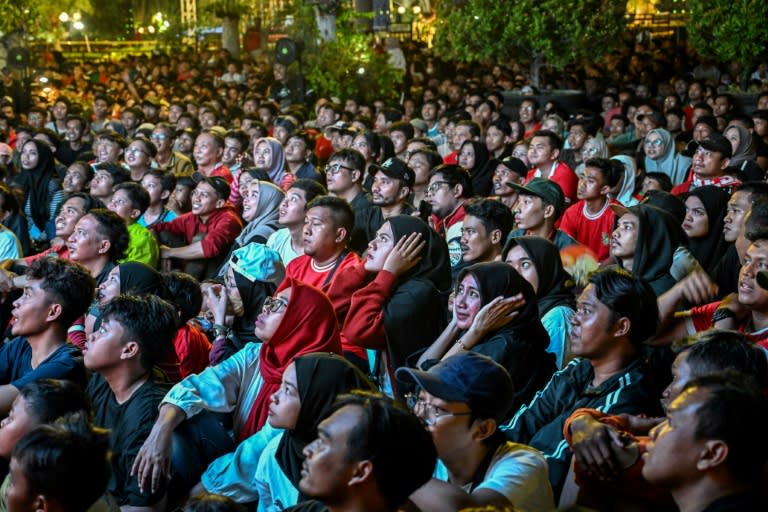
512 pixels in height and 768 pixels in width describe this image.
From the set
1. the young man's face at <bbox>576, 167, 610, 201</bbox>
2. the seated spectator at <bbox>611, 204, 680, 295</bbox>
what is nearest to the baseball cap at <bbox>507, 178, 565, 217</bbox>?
the young man's face at <bbox>576, 167, 610, 201</bbox>

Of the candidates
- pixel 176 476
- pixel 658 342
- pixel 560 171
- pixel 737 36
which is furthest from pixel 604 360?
pixel 737 36

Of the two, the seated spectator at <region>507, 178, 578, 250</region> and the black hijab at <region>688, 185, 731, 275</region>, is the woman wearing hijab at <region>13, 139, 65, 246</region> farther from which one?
the black hijab at <region>688, 185, 731, 275</region>

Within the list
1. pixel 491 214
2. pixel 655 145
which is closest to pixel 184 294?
pixel 491 214

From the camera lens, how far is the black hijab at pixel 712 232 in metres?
6.01

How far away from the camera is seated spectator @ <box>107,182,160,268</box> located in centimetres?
648

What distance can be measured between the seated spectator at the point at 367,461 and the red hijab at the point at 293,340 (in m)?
1.28

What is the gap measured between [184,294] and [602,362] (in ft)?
6.62

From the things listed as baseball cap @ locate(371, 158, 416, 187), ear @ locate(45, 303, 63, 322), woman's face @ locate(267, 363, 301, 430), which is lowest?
woman's face @ locate(267, 363, 301, 430)

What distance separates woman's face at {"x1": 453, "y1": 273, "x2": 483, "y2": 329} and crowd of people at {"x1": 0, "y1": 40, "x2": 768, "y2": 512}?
0.01 metres

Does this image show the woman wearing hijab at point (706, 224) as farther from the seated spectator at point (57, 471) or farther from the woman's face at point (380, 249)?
the seated spectator at point (57, 471)

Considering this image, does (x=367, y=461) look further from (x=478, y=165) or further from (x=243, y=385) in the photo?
(x=478, y=165)

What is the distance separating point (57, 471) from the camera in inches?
108

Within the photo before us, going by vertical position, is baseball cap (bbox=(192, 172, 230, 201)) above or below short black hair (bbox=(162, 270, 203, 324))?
above

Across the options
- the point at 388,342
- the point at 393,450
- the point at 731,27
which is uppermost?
the point at 731,27
